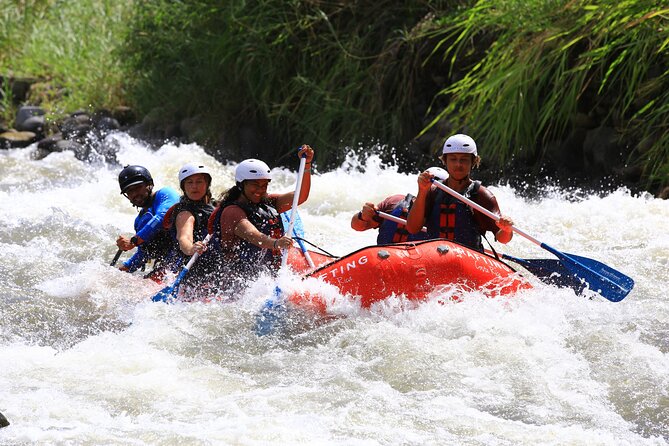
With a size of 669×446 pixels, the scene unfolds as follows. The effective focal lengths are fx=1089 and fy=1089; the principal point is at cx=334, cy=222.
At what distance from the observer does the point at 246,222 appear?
20.8 ft

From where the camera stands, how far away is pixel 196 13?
12.2m

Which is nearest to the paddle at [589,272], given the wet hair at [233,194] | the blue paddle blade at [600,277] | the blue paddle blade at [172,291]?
the blue paddle blade at [600,277]

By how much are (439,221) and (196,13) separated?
6.53 meters

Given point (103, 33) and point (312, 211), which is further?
point (103, 33)

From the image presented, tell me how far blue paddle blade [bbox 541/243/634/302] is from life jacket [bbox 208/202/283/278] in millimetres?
1645

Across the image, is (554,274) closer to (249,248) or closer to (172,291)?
(249,248)

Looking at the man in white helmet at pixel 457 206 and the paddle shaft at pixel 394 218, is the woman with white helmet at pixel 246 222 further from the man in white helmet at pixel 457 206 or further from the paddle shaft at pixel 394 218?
the man in white helmet at pixel 457 206

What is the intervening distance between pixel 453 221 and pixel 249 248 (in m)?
1.23

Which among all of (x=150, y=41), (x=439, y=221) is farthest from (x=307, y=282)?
(x=150, y=41)

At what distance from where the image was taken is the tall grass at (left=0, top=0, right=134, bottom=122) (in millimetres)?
14258

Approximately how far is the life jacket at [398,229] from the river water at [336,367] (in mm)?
893

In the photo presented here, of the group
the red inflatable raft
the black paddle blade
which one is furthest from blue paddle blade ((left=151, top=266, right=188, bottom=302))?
the black paddle blade

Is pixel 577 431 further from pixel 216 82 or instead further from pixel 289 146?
pixel 216 82

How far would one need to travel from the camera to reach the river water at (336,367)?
4.73 m
